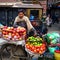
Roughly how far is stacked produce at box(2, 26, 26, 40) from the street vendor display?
54 cm

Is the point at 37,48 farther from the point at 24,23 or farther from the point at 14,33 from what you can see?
the point at 24,23

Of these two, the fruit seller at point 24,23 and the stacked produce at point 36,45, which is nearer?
the stacked produce at point 36,45

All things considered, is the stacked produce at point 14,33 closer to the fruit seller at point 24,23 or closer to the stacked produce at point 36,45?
the fruit seller at point 24,23

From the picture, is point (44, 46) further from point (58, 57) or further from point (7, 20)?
point (7, 20)

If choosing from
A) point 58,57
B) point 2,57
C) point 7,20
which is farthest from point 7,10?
point 58,57

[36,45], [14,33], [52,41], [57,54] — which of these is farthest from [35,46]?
[14,33]

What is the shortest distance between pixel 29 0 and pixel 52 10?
1872cm

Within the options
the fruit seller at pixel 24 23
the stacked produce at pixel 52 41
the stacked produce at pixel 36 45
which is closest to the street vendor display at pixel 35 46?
the stacked produce at pixel 36 45

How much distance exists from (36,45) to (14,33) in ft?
3.21

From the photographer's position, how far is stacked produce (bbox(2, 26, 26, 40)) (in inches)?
359

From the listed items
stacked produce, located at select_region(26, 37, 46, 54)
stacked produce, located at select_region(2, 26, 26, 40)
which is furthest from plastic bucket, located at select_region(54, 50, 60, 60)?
stacked produce, located at select_region(2, 26, 26, 40)

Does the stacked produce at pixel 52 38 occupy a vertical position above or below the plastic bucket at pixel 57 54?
above

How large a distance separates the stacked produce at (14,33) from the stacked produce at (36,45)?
0.56m

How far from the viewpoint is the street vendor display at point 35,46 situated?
27.7ft
